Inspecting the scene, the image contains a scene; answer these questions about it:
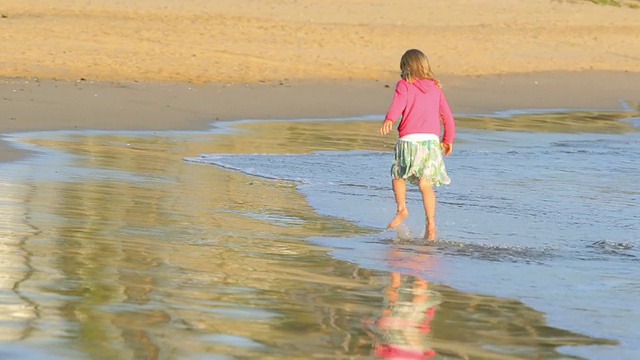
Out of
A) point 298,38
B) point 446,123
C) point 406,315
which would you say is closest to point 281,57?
point 298,38

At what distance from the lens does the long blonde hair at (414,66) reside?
8336mm

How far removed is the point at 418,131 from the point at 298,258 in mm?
2097

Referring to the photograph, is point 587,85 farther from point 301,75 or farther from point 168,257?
point 168,257

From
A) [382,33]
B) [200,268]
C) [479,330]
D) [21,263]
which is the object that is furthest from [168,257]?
[382,33]

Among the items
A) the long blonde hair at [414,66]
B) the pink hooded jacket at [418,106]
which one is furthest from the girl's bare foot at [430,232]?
the long blonde hair at [414,66]

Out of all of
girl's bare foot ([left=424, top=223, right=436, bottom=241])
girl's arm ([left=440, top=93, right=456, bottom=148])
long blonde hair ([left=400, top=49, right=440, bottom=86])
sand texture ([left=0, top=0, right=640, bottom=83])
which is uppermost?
sand texture ([left=0, top=0, right=640, bottom=83])

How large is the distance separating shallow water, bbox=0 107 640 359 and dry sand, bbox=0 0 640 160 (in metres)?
2.17

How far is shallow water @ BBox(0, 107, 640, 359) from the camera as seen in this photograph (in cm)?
474

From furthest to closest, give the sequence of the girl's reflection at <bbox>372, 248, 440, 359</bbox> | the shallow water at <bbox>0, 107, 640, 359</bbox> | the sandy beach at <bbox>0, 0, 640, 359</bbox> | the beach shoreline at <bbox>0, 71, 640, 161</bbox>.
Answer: the beach shoreline at <bbox>0, 71, 640, 161</bbox> → the sandy beach at <bbox>0, 0, 640, 359</bbox> → the shallow water at <bbox>0, 107, 640, 359</bbox> → the girl's reflection at <bbox>372, 248, 440, 359</bbox>

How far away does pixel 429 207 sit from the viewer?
8.30m

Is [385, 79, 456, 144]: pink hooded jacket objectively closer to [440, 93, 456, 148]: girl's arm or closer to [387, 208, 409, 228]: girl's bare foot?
→ [440, 93, 456, 148]: girl's arm

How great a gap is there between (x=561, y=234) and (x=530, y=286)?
224 cm

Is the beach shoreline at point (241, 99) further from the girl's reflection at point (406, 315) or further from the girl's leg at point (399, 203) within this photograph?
the girl's reflection at point (406, 315)

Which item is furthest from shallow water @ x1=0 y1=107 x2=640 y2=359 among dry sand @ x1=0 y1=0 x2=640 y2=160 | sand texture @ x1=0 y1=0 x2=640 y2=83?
sand texture @ x1=0 y1=0 x2=640 y2=83
